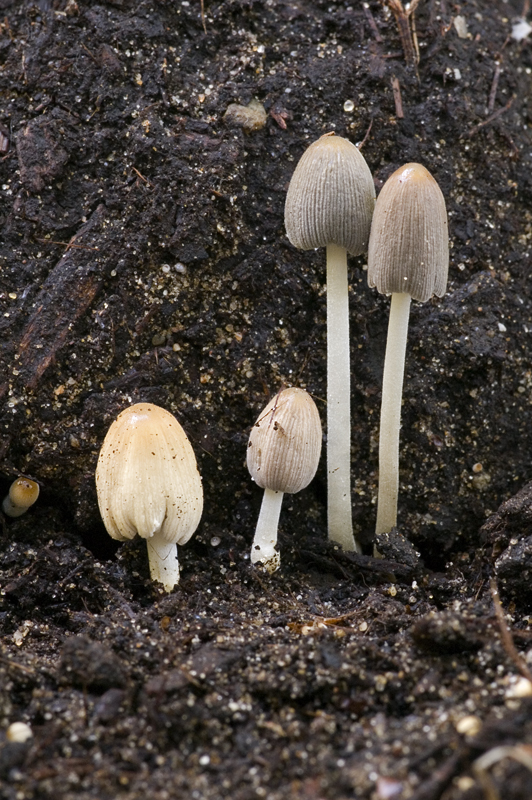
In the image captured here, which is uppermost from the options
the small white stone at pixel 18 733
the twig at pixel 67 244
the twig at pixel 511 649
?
the twig at pixel 67 244

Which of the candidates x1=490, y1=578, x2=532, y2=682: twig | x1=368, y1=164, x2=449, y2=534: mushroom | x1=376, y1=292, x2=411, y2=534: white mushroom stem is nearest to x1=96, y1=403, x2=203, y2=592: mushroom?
x1=376, y1=292, x2=411, y2=534: white mushroom stem

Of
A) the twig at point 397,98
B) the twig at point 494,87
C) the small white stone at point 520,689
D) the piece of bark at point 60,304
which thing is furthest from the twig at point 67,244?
the small white stone at point 520,689

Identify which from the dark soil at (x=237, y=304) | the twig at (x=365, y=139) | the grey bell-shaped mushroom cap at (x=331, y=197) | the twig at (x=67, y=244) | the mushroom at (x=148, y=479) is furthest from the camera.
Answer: the twig at (x=365, y=139)

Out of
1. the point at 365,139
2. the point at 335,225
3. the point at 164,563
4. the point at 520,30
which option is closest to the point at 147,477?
the point at 164,563

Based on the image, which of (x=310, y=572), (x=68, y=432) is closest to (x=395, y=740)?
(x=310, y=572)

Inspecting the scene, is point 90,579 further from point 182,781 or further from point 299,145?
point 299,145

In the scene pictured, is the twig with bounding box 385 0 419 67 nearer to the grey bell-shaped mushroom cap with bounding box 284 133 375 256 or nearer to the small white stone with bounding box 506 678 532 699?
the grey bell-shaped mushroom cap with bounding box 284 133 375 256

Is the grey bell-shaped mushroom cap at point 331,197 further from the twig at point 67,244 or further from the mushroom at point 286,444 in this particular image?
the twig at point 67,244
